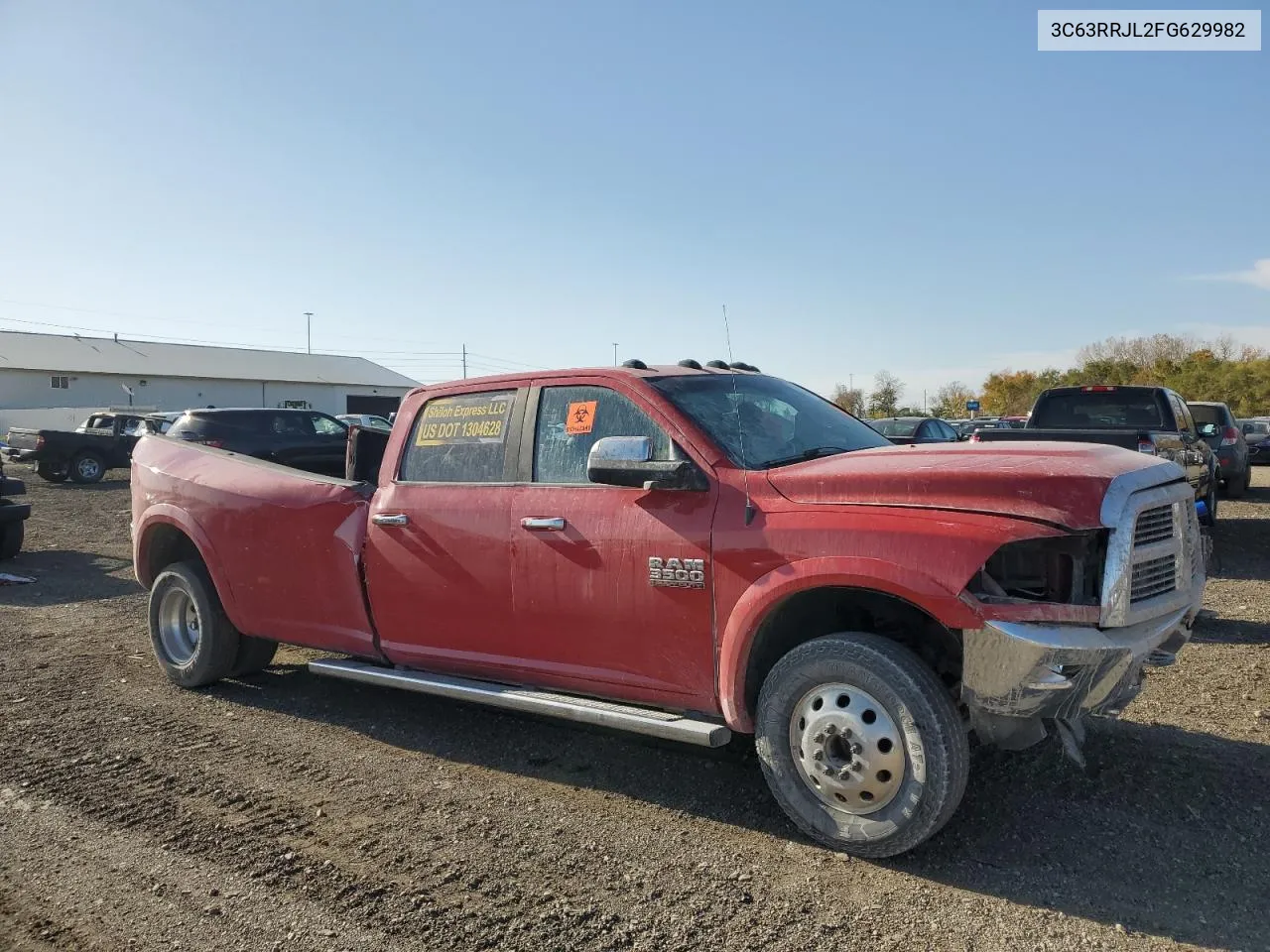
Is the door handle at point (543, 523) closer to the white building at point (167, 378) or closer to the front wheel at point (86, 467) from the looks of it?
the front wheel at point (86, 467)

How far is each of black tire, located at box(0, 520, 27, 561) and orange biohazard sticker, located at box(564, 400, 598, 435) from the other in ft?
33.5

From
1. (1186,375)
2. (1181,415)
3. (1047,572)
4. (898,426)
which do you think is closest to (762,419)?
(1047,572)

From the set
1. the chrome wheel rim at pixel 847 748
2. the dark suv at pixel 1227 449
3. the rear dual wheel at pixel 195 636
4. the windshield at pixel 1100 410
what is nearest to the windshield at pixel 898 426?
the dark suv at pixel 1227 449

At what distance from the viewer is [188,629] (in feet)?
20.6

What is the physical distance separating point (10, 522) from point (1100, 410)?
42.7 ft

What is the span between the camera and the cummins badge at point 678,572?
3.83 metres

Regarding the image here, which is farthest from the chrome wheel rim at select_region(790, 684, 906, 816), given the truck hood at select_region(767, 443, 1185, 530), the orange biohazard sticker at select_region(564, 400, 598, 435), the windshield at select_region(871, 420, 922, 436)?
the windshield at select_region(871, 420, 922, 436)

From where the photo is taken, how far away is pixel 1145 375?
1859 inches

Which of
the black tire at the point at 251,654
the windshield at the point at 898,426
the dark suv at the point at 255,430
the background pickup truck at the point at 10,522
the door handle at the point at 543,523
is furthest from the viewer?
the windshield at the point at 898,426

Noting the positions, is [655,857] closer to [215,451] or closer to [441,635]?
[441,635]

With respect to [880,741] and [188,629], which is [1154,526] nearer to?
[880,741]

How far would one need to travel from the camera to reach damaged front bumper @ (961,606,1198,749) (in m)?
3.13

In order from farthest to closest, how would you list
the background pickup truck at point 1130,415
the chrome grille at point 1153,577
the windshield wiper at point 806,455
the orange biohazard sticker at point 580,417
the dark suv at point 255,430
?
the dark suv at point 255,430, the background pickup truck at point 1130,415, the orange biohazard sticker at point 580,417, the windshield wiper at point 806,455, the chrome grille at point 1153,577

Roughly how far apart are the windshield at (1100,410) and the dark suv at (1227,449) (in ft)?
19.1
